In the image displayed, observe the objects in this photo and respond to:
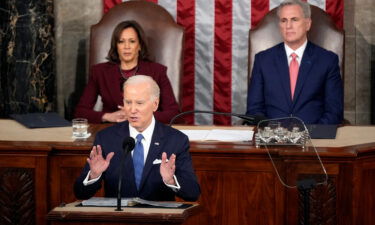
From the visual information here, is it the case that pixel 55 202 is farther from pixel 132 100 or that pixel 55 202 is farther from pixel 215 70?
pixel 215 70

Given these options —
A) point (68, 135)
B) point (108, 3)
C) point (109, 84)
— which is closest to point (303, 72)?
point (109, 84)

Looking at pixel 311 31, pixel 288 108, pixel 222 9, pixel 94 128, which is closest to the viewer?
pixel 94 128

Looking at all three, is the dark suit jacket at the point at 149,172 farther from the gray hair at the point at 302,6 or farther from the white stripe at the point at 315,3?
the white stripe at the point at 315,3

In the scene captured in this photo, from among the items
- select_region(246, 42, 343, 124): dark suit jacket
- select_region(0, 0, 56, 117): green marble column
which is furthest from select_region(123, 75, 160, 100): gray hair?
select_region(0, 0, 56, 117): green marble column

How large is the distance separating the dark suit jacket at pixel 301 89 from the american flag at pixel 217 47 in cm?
109

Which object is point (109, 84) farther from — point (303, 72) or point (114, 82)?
point (303, 72)

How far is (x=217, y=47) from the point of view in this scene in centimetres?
701

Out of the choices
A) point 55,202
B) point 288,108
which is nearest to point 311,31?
point 288,108

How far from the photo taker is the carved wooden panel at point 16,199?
450 cm

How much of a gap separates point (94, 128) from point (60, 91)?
2048 millimetres

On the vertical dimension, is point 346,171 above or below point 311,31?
below

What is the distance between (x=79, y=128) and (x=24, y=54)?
197 centimetres

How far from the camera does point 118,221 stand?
312 cm

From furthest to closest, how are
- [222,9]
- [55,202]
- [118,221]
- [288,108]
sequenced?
1. [222,9]
2. [288,108]
3. [55,202]
4. [118,221]
